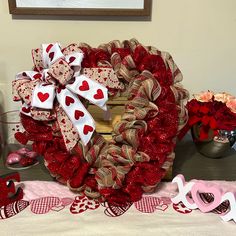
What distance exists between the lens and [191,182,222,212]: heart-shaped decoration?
23.0 inches

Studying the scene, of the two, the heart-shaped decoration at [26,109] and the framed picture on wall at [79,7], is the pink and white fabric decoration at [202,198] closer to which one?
the heart-shaped decoration at [26,109]

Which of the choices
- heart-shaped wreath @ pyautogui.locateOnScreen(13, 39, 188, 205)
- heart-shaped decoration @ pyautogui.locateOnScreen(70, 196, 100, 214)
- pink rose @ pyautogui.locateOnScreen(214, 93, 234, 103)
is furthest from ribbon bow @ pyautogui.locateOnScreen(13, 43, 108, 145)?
pink rose @ pyautogui.locateOnScreen(214, 93, 234, 103)

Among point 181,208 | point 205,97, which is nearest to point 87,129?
point 181,208

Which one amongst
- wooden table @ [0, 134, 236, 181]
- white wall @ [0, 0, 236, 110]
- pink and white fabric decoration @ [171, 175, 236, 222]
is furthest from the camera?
white wall @ [0, 0, 236, 110]

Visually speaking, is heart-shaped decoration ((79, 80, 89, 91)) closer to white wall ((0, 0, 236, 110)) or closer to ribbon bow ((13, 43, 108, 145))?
ribbon bow ((13, 43, 108, 145))

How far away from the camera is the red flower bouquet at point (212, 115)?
0.75m

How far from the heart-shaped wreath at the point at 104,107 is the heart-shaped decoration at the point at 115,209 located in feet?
0.03

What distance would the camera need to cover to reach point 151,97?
0.61 metres

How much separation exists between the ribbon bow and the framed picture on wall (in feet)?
0.81

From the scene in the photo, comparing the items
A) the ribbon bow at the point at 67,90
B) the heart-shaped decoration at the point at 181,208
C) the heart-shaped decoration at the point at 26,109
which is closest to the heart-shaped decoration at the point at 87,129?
the ribbon bow at the point at 67,90

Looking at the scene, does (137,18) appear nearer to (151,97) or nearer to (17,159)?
(151,97)

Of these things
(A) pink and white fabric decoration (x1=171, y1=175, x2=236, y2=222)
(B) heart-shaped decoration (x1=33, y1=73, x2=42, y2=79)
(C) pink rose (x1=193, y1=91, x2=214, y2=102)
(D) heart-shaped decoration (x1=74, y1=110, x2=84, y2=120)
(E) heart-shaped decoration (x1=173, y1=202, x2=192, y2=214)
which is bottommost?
(E) heart-shaped decoration (x1=173, y1=202, x2=192, y2=214)

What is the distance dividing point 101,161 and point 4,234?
0.22 meters

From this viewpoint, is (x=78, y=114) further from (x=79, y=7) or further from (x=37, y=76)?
(x=79, y=7)
